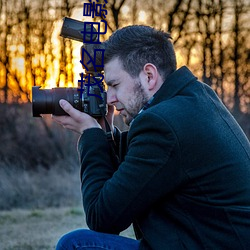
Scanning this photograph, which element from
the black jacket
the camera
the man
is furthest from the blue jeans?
the camera

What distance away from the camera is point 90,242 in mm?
2244

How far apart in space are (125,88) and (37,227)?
4.15 m

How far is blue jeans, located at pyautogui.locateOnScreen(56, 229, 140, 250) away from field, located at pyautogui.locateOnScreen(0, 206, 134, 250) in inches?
107

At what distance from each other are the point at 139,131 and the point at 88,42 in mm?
825

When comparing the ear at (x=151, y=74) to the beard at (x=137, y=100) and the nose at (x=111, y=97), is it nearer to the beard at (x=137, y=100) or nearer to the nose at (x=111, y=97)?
the beard at (x=137, y=100)

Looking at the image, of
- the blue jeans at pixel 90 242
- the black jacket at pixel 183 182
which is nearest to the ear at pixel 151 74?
the black jacket at pixel 183 182

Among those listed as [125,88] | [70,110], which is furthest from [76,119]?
[125,88]

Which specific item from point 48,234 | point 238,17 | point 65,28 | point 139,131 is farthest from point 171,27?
point 139,131

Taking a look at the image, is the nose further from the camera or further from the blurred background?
the blurred background

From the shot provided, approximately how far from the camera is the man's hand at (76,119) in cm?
246

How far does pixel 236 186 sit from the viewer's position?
2.03 meters

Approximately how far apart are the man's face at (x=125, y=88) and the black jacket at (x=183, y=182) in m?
0.20

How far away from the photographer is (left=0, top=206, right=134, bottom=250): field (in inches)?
202

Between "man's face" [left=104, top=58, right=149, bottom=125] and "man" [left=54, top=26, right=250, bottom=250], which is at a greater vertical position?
"man's face" [left=104, top=58, right=149, bottom=125]
